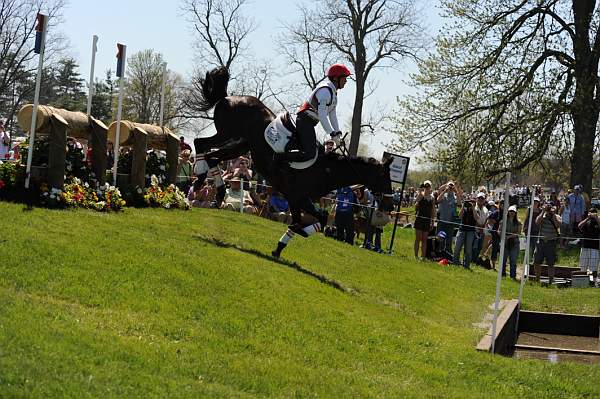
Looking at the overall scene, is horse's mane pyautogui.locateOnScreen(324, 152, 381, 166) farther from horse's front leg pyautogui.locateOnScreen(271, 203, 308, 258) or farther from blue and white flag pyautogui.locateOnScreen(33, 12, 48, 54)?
blue and white flag pyautogui.locateOnScreen(33, 12, 48, 54)

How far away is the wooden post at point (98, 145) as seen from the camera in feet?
49.8

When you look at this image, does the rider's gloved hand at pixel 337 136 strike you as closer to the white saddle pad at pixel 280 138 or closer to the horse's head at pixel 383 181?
the white saddle pad at pixel 280 138

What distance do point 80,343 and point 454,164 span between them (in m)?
25.1

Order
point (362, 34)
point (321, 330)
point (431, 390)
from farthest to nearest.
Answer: point (362, 34) < point (321, 330) < point (431, 390)

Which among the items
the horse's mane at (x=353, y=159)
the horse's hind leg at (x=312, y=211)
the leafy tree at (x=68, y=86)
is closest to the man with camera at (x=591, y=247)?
the horse's mane at (x=353, y=159)

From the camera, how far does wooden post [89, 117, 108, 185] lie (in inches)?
598

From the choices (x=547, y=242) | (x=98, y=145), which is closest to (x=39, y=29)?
(x=98, y=145)

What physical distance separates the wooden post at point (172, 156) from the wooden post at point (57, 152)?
395 centimetres

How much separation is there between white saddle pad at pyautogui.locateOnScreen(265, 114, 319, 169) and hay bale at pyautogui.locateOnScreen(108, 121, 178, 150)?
157 inches

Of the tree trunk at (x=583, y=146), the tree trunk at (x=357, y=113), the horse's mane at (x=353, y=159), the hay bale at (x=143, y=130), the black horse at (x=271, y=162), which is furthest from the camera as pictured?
the tree trunk at (x=357, y=113)

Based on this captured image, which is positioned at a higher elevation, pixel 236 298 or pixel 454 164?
pixel 454 164

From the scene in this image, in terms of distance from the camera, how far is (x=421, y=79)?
31.5 meters

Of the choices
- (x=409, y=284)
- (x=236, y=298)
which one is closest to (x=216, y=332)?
(x=236, y=298)

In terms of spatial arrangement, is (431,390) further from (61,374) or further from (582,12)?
(582,12)
